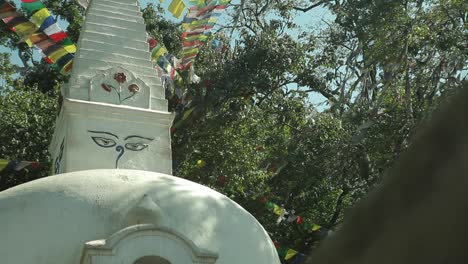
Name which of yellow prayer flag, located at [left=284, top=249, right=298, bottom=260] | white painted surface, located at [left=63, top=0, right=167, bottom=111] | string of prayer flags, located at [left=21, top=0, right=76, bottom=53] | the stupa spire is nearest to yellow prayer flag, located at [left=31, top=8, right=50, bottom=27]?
string of prayer flags, located at [left=21, top=0, right=76, bottom=53]

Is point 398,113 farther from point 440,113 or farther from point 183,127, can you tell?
point 440,113

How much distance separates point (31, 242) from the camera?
607 centimetres

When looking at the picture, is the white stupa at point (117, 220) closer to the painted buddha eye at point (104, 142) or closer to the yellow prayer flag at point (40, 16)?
the painted buddha eye at point (104, 142)

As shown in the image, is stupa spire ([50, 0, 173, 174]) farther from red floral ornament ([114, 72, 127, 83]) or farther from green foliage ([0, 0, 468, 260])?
green foliage ([0, 0, 468, 260])

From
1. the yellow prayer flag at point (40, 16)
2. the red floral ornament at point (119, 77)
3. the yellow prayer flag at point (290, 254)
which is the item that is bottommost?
the yellow prayer flag at point (290, 254)

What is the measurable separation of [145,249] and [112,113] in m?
3.58

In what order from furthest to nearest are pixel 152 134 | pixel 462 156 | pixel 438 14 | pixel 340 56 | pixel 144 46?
pixel 340 56 → pixel 438 14 → pixel 144 46 → pixel 152 134 → pixel 462 156

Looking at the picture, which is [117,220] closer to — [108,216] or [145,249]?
[108,216]

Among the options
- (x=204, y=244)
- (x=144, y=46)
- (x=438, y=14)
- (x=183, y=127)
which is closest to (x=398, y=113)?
(x=438, y=14)

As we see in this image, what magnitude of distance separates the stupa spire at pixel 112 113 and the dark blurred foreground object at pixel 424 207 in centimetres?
843

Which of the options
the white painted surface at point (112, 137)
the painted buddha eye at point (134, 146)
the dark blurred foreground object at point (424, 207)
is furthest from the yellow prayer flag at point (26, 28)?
the dark blurred foreground object at point (424, 207)

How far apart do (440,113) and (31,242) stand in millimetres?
5820

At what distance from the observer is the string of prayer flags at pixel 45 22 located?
1106cm

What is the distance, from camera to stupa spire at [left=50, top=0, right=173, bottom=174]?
9.11 meters
